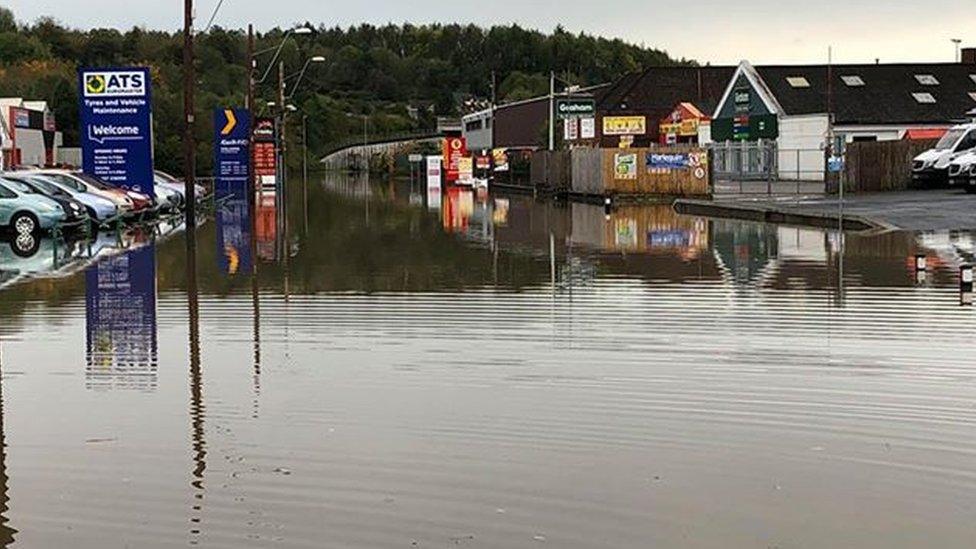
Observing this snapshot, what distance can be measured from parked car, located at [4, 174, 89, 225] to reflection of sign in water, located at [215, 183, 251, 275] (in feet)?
9.96

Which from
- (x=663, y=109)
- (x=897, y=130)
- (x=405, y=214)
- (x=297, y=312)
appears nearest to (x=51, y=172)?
(x=405, y=214)

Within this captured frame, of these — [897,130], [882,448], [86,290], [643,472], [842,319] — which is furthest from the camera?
[897,130]

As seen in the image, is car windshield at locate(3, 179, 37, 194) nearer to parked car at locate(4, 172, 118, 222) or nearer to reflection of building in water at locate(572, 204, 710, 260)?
parked car at locate(4, 172, 118, 222)

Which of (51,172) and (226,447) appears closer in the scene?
(226,447)

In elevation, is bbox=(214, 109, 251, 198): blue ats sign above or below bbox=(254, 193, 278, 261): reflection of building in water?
above

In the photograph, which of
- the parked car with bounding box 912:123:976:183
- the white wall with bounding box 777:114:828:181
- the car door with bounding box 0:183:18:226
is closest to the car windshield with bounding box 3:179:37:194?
the car door with bounding box 0:183:18:226

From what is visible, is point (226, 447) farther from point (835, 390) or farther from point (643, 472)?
point (835, 390)

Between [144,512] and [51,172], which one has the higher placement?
[51,172]

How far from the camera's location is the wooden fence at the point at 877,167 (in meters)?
51.3

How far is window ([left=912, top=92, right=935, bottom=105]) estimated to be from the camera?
73312 mm

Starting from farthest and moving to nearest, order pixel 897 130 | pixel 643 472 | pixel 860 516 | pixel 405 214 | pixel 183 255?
pixel 897 130
pixel 405 214
pixel 183 255
pixel 643 472
pixel 860 516

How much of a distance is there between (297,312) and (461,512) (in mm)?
9162

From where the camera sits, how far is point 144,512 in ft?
24.7

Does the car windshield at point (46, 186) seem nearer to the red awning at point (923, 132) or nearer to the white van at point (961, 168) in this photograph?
the white van at point (961, 168)
